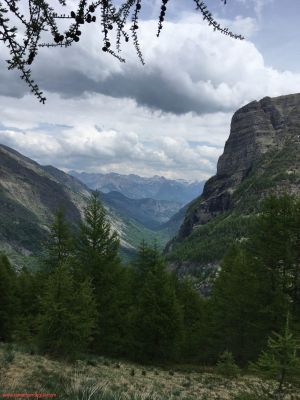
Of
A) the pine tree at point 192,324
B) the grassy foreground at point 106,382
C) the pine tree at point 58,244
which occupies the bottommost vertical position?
the pine tree at point 192,324

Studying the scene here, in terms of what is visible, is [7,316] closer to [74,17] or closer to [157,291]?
[157,291]

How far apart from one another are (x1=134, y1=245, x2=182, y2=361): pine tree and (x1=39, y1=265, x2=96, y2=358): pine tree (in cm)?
672

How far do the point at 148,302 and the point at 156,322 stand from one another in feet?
4.96

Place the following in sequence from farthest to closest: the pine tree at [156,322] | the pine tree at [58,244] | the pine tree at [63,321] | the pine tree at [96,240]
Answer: the pine tree at [58,244] → the pine tree at [96,240] → the pine tree at [156,322] → the pine tree at [63,321]

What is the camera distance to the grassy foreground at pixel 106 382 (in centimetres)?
785

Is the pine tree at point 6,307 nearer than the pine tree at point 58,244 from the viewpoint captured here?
No

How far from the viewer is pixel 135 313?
96.8ft

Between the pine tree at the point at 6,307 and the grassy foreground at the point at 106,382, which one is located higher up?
the grassy foreground at the point at 106,382

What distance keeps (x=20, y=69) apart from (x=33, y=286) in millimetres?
42304

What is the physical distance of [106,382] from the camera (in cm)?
845

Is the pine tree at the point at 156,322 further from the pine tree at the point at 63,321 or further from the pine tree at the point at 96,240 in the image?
the pine tree at the point at 63,321

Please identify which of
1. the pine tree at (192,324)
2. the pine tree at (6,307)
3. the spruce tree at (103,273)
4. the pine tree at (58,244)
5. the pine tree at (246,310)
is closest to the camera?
the pine tree at (246,310)

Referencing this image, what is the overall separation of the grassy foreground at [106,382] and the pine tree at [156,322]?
7.95 ft

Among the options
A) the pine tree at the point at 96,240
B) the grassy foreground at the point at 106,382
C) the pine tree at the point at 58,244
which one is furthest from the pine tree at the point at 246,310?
the pine tree at the point at 58,244
